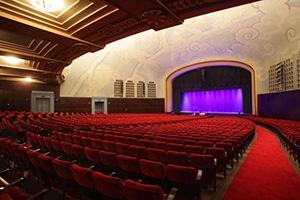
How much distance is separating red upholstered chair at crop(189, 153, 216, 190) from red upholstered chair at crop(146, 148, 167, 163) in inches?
13.6

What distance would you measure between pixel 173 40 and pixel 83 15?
10525 mm

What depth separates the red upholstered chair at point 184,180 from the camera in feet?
6.03

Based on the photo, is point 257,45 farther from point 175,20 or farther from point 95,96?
point 95,96

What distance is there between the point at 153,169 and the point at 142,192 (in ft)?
2.11

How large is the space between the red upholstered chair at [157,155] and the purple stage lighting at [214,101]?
15226 mm

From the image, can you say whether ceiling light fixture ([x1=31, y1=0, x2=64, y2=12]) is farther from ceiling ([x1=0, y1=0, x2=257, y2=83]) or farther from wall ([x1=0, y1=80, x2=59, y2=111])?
wall ([x1=0, y1=80, x2=59, y2=111])

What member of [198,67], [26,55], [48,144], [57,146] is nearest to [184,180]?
[57,146]

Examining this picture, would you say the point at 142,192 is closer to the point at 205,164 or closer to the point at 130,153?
the point at 205,164

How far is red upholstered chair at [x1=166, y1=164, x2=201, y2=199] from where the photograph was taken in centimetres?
184

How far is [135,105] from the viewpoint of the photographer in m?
16.1

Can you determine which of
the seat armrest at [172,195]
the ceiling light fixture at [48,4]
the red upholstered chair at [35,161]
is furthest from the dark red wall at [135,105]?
the seat armrest at [172,195]

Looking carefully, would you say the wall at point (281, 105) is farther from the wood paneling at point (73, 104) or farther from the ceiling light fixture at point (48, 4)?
the wood paneling at point (73, 104)

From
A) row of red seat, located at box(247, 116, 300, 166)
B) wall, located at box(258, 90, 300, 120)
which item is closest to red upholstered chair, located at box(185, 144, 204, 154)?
row of red seat, located at box(247, 116, 300, 166)

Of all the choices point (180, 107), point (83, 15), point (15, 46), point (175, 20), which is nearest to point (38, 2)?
point (83, 15)
